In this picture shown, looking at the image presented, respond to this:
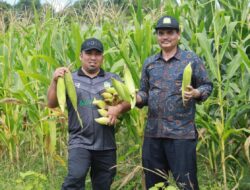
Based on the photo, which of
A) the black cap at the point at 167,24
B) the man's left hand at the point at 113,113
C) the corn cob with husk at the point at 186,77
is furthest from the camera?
the man's left hand at the point at 113,113

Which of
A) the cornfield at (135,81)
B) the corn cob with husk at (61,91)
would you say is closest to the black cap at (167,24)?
the cornfield at (135,81)

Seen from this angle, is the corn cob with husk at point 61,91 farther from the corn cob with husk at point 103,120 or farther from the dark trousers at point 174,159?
the dark trousers at point 174,159

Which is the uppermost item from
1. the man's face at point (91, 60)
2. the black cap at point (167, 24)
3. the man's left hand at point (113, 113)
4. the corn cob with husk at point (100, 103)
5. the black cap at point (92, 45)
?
the black cap at point (167, 24)

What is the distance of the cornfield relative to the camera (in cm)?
377

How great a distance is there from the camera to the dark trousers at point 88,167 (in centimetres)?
346

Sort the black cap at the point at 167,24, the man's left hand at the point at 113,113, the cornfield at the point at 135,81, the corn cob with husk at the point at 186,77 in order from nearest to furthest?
the corn cob with husk at the point at 186,77, the black cap at the point at 167,24, the man's left hand at the point at 113,113, the cornfield at the point at 135,81

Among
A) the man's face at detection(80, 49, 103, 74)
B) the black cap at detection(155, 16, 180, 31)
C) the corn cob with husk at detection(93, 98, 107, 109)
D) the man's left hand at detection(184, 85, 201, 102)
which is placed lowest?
the corn cob with husk at detection(93, 98, 107, 109)

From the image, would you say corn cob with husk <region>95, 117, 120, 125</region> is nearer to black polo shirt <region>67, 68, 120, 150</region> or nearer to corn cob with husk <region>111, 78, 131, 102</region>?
black polo shirt <region>67, 68, 120, 150</region>

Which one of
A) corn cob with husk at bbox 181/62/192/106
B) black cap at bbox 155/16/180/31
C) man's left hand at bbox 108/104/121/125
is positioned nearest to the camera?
corn cob with husk at bbox 181/62/192/106

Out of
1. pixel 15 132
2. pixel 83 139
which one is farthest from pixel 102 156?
pixel 15 132

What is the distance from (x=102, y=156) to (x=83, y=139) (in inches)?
8.0

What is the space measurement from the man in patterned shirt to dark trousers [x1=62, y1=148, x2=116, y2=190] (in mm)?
420

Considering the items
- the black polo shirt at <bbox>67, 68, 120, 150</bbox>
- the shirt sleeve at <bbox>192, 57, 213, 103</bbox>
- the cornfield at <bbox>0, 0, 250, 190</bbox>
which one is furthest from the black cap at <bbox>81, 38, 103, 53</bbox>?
the shirt sleeve at <bbox>192, 57, 213, 103</bbox>

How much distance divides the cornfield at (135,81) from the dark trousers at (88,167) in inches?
6.7
